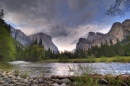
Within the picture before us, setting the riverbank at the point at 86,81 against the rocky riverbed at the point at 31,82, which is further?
the rocky riverbed at the point at 31,82

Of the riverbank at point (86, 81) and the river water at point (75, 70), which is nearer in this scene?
the riverbank at point (86, 81)

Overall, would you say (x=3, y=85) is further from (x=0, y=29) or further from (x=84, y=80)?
(x=0, y=29)

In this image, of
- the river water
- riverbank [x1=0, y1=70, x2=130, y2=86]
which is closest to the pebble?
riverbank [x1=0, y1=70, x2=130, y2=86]

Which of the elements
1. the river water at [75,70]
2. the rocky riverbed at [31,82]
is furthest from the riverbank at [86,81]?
the river water at [75,70]

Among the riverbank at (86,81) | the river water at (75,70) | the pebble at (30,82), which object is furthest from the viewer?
the pebble at (30,82)

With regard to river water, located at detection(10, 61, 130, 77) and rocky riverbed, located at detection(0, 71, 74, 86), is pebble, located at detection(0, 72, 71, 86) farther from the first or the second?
river water, located at detection(10, 61, 130, 77)

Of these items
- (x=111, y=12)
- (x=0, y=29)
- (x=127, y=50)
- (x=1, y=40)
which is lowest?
(x=127, y=50)

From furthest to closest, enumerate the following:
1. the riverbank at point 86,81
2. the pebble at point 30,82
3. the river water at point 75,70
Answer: the pebble at point 30,82
the river water at point 75,70
the riverbank at point 86,81

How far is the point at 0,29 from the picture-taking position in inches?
1446

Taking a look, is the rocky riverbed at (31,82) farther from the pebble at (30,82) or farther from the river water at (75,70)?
the river water at (75,70)

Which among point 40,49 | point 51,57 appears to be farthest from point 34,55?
point 51,57

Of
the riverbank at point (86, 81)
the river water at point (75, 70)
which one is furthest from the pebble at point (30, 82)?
the river water at point (75, 70)

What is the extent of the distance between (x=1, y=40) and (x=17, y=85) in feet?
102

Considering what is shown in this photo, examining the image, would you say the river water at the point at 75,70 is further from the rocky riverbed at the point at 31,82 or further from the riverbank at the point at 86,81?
the rocky riverbed at the point at 31,82
